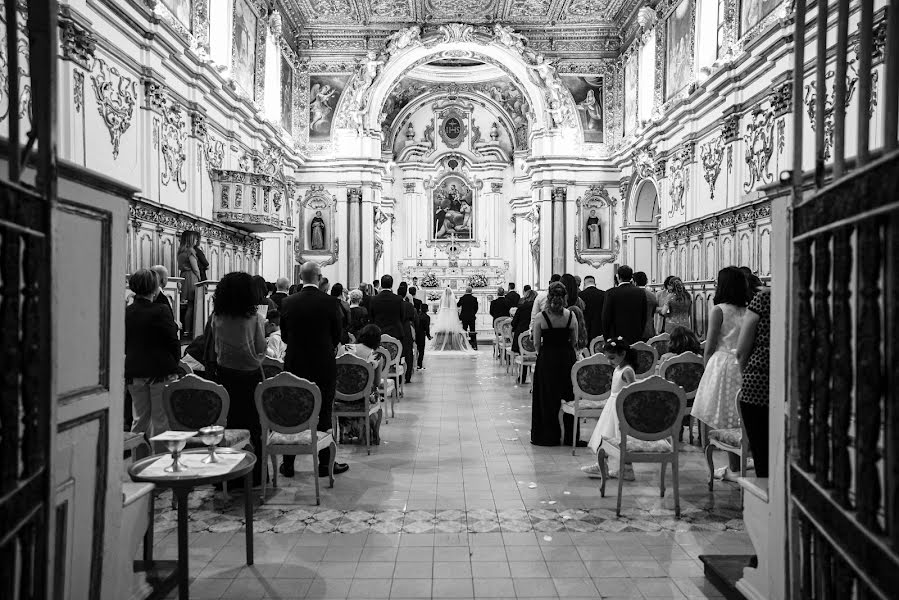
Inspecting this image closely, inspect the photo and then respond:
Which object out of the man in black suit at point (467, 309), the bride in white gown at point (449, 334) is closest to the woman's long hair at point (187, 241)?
the bride in white gown at point (449, 334)

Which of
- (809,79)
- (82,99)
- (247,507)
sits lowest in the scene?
(247,507)

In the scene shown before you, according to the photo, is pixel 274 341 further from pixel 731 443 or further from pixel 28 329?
pixel 28 329

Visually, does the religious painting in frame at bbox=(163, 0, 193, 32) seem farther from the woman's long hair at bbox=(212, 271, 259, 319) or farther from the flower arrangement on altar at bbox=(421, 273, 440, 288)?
the flower arrangement on altar at bbox=(421, 273, 440, 288)

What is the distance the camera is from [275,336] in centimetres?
798

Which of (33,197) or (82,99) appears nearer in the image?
(33,197)

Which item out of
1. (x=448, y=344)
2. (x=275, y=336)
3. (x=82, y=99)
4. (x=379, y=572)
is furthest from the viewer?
(x=448, y=344)

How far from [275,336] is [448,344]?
1072 cm

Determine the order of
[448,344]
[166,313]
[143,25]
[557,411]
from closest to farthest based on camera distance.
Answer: [166,313]
[557,411]
[143,25]
[448,344]

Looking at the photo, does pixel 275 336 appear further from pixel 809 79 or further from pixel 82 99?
pixel 809 79

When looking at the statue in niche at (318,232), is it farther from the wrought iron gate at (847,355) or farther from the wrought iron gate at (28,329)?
the wrought iron gate at (847,355)

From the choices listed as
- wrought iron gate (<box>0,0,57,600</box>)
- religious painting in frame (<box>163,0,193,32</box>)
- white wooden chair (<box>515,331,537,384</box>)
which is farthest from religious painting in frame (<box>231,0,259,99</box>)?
wrought iron gate (<box>0,0,57,600</box>)

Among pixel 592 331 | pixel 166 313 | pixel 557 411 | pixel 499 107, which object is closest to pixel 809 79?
pixel 592 331

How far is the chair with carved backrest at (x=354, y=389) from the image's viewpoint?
6863 mm

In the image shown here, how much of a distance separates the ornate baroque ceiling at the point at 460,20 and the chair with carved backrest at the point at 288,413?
656 inches
